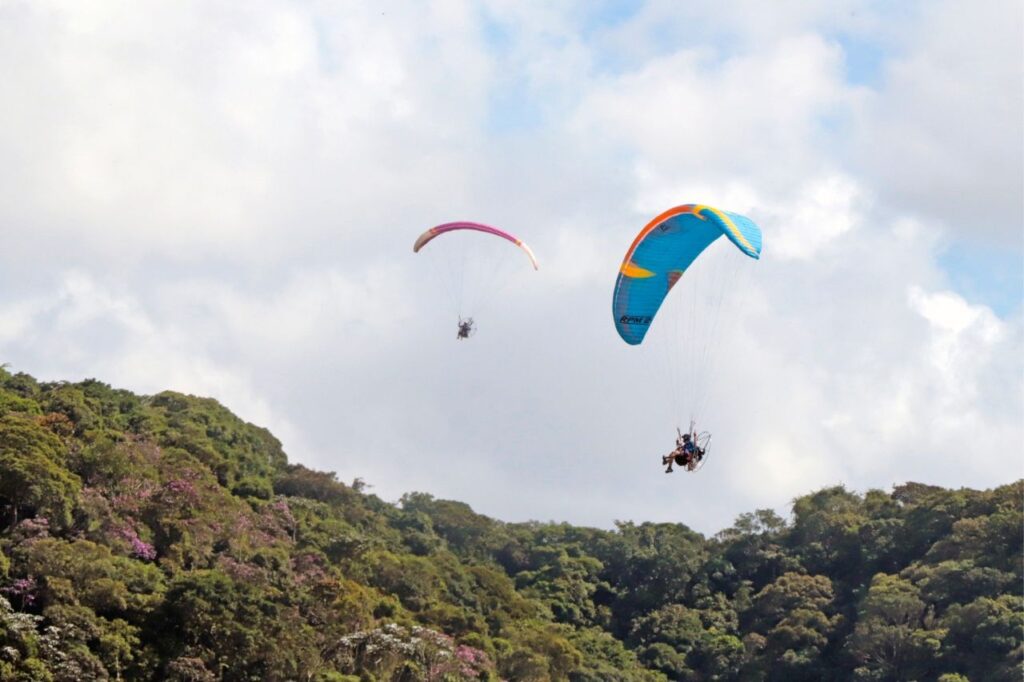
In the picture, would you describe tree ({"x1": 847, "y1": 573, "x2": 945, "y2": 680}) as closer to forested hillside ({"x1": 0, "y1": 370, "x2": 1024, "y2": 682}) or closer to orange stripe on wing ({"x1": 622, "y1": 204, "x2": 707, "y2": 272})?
forested hillside ({"x1": 0, "y1": 370, "x2": 1024, "y2": 682})

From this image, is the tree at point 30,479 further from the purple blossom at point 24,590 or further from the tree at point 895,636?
the tree at point 895,636

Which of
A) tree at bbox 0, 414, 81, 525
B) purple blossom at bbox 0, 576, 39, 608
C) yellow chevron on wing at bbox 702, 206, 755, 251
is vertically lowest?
purple blossom at bbox 0, 576, 39, 608

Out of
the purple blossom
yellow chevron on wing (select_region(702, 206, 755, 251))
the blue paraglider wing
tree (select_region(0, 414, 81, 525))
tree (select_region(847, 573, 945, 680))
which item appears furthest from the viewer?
tree (select_region(847, 573, 945, 680))

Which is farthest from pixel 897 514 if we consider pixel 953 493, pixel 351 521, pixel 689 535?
pixel 351 521

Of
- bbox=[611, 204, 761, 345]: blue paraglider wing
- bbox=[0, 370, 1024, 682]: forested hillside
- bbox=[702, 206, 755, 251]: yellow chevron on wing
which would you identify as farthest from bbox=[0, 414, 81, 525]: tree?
bbox=[702, 206, 755, 251]: yellow chevron on wing

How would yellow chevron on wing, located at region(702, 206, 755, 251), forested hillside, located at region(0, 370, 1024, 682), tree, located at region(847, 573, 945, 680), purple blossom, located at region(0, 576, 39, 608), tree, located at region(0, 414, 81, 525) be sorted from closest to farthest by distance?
yellow chevron on wing, located at region(702, 206, 755, 251) → purple blossom, located at region(0, 576, 39, 608) → forested hillside, located at region(0, 370, 1024, 682) → tree, located at region(0, 414, 81, 525) → tree, located at region(847, 573, 945, 680)

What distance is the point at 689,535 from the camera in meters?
94.1

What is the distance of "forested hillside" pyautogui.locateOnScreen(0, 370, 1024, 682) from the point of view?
172ft

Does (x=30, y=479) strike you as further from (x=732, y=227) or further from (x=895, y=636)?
(x=895, y=636)

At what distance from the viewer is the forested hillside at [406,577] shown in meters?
52.5

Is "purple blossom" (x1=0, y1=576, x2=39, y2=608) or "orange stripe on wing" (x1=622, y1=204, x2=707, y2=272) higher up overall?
"orange stripe on wing" (x1=622, y1=204, x2=707, y2=272)

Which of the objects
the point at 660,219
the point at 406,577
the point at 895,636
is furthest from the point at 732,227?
the point at 895,636

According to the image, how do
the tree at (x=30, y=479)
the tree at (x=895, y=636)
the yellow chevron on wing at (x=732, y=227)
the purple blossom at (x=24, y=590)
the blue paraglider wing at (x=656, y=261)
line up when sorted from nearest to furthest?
the yellow chevron on wing at (x=732, y=227)
the blue paraglider wing at (x=656, y=261)
the purple blossom at (x=24, y=590)
the tree at (x=30, y=479)
the tree at (x=895, y=636)

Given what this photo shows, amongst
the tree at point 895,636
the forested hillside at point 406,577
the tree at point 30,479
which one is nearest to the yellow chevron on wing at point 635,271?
the forested hillside at point 406,577
